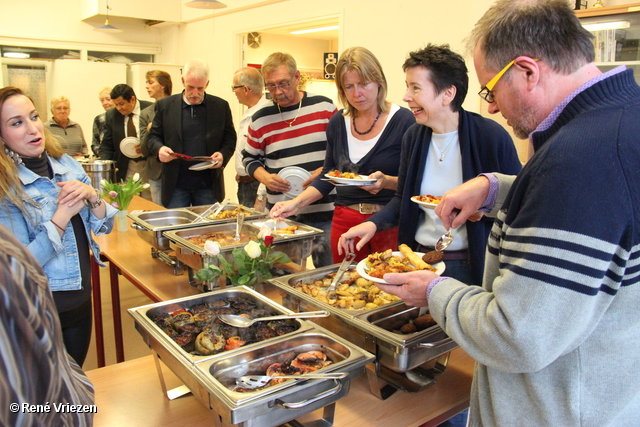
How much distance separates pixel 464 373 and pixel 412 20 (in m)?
3.56

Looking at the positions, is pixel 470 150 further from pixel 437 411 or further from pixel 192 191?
pixel 192 191

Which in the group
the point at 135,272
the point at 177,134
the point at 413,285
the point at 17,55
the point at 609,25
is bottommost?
the point at 135,272

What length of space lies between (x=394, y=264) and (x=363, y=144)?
0.95 metres

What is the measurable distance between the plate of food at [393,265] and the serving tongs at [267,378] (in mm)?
343

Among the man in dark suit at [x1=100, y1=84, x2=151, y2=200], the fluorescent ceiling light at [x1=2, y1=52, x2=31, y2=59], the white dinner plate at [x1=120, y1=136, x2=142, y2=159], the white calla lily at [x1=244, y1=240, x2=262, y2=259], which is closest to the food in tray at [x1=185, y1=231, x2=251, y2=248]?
the white calla lily at [x1=244, y1=240, x2=262, y2=259]

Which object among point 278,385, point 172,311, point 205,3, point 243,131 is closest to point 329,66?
point 205,3

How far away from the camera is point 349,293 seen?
1.50m

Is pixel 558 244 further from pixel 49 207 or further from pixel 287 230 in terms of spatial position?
pixel 49 207

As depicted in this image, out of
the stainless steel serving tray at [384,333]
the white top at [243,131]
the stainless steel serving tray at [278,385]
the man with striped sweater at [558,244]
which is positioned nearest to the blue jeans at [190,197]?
the white top at [243,131]

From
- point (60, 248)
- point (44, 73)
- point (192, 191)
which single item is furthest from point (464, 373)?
point (44, 73)

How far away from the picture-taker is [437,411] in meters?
1.17

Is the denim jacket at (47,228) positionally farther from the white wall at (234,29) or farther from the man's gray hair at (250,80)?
the white wall at (234,29)

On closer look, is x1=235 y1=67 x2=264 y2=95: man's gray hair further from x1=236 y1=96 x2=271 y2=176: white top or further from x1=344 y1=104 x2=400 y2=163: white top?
x1=344 y1=104 x2=400 y2=163: white top

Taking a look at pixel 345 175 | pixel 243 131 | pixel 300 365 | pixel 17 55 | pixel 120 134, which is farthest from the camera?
pixel 17 55
